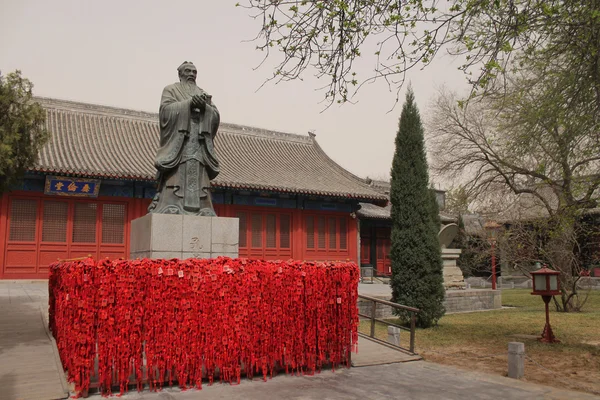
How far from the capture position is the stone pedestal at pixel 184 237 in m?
6.38

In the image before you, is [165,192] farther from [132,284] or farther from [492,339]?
[492,339]

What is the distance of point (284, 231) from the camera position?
19906 millimetres

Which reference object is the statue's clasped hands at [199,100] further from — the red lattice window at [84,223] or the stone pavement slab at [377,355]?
the red lattice window at [84,223]

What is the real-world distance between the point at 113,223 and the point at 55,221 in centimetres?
175

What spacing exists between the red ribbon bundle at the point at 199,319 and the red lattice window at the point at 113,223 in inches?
445

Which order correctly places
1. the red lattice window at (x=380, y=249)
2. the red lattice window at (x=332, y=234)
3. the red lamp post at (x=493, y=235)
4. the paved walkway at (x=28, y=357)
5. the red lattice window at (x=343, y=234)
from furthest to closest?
the red lattice window at (x=380, y=249)
the red lattice window at (x=343, y=234)
the red lattice window at (x=332, y=234)
the red lamp post at (x=493, y=235)
the paved walkway at (x=28, y=357)

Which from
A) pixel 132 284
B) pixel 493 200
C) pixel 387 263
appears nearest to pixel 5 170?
pixel 132 284

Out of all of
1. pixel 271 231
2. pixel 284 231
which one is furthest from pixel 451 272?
pixel 271 231

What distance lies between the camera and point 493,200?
16.7 metres

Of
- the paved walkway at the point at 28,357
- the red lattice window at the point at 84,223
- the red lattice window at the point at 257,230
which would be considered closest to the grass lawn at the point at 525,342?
the paved walkway at the point at 28,357

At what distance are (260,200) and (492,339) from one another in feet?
36.7

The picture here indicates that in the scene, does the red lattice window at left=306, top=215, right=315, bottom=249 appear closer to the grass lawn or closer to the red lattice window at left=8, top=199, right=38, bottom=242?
the grass lawn

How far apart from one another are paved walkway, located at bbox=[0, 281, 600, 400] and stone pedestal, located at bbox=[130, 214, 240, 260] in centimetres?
171

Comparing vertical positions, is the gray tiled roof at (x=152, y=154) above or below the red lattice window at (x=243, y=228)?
above
